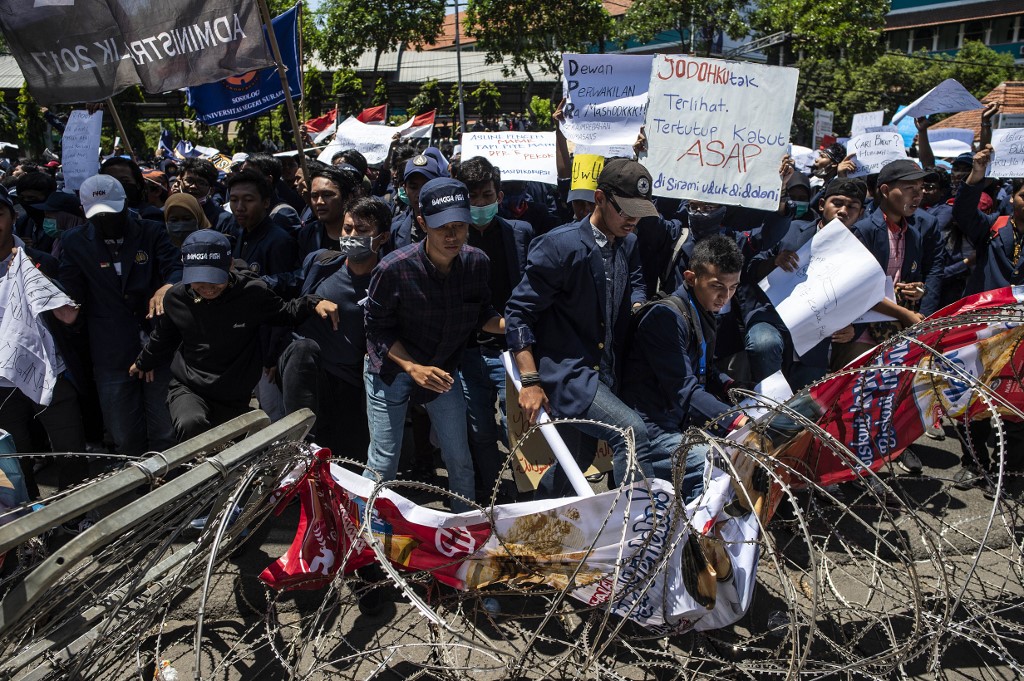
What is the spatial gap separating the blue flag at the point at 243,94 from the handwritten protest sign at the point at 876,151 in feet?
19.4

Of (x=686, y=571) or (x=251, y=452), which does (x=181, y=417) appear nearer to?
(x=251, y=452)

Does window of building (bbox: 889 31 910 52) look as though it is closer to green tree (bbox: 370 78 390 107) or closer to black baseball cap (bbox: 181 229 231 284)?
green tree (bbox: 370 78 390 107)

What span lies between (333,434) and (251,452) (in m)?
2.49

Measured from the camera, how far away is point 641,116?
589 cm

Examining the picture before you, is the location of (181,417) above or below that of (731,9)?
below

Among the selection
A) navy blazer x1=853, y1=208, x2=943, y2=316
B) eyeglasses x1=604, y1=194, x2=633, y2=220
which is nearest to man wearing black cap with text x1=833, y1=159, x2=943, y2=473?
navy blazer x1=853, y1=208, x2=943, y2=316

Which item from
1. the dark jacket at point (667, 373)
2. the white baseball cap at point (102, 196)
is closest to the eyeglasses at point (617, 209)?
the dark jacket at point (667, 373)

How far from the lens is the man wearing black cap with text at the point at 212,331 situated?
12.4 feet

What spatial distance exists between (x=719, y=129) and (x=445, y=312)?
229 cm

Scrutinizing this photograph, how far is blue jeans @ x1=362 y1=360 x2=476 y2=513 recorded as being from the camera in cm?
383

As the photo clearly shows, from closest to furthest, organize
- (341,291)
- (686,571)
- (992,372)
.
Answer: (686,571)
(992,372)
(341,291)

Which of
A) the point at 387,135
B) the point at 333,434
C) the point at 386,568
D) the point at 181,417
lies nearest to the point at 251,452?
the point at 386,568

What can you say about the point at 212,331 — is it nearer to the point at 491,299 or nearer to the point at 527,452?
the point at 491,299

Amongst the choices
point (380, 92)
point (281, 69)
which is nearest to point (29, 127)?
point (380, 92)
